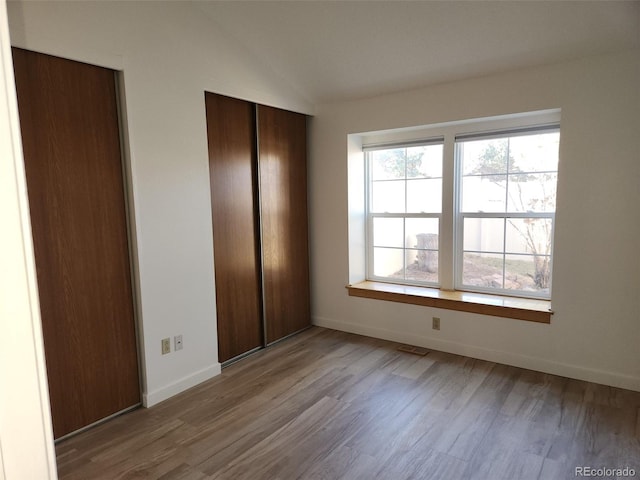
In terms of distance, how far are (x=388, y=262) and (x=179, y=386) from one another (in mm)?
2254

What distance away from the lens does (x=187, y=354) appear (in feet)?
9.64

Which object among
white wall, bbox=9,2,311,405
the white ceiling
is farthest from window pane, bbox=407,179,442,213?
white wall, bbox=9,2,311,405

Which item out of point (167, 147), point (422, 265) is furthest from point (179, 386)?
point (422, 265)

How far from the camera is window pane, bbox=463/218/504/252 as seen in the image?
137 inches

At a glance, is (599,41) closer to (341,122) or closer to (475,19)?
(475,19)

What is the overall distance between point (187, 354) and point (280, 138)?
78.9 inches

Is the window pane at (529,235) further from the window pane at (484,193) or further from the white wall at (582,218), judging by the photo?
the white wall at (582,218)

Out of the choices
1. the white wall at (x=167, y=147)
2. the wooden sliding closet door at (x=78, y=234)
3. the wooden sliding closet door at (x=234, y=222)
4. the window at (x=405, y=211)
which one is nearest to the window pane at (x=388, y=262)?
the window at (x=405, y=211)

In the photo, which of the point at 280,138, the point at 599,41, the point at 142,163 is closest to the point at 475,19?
the point at 599,41

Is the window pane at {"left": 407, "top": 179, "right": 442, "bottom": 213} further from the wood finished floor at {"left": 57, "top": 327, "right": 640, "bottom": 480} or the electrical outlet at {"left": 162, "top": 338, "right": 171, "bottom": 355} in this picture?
the electrical outlet at {"left": 162, "top": 338, "right": 171, "bottom": 355}

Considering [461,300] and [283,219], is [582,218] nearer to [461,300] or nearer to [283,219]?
[461,300]

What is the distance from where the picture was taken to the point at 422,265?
3922 mm

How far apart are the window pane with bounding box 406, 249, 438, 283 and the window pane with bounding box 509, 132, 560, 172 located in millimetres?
1071

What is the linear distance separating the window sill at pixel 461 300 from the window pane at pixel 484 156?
1066 millimetres
